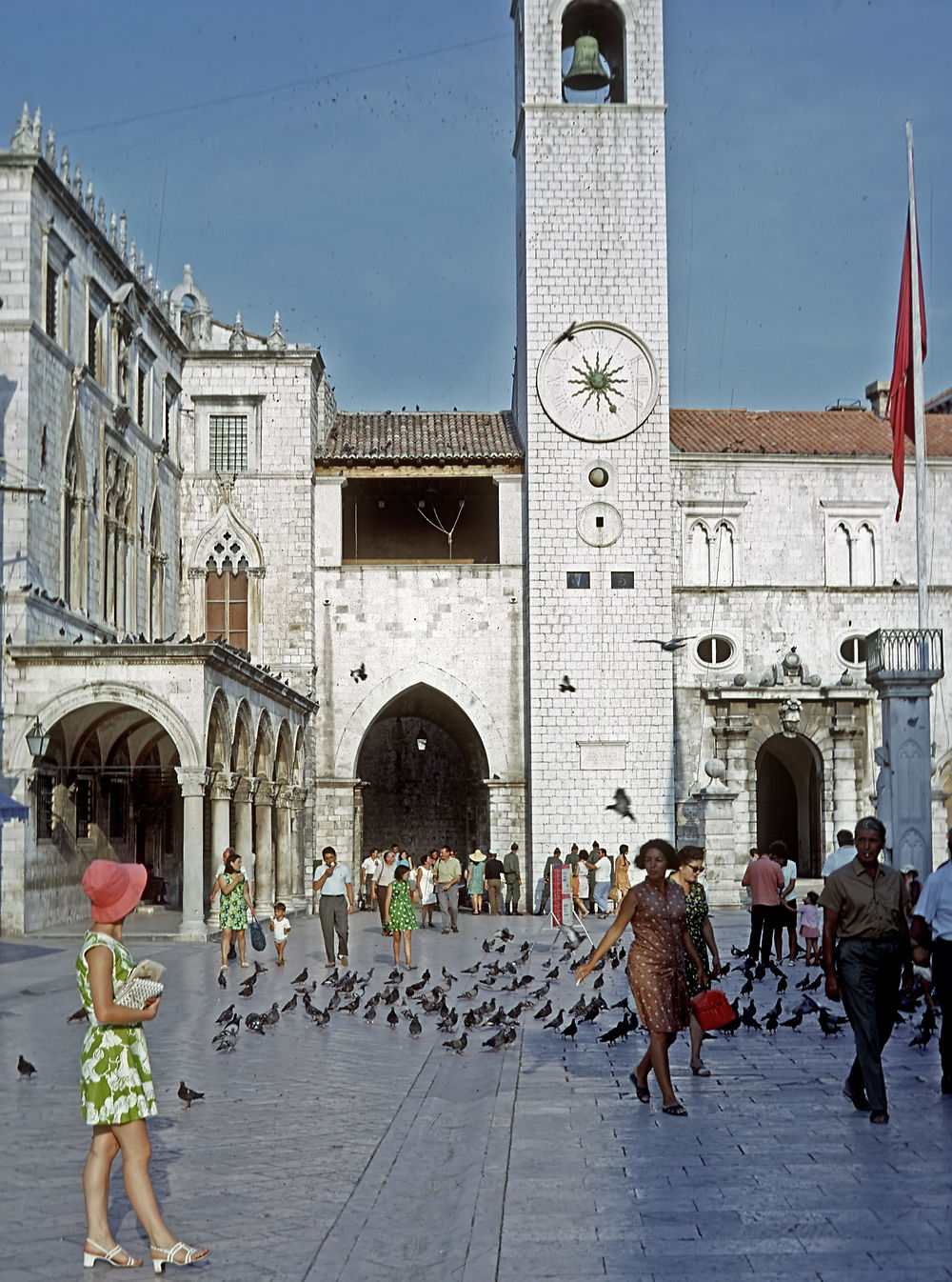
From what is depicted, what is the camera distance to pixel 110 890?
6.44 meters

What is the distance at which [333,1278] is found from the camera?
6.48 m

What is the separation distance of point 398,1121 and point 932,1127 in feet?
10.4

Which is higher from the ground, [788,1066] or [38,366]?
[38,366]

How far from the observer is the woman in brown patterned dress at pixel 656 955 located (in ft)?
31.7

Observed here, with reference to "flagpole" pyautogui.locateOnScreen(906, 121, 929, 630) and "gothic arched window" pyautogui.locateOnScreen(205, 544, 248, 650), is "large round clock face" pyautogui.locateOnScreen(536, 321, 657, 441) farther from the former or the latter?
"flagpole" pyautogui.locateOnScreen(906, 121, 929, 630)

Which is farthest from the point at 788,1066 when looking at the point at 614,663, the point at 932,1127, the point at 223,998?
the point at 614,663

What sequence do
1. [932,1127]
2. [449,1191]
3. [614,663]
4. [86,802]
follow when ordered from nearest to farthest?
[449,1191] → [932,1127] → [86,802] → [614,663]

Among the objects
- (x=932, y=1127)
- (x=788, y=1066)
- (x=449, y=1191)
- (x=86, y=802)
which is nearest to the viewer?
(x=449, y=1191)

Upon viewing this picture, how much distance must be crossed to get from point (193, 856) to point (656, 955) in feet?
53.2

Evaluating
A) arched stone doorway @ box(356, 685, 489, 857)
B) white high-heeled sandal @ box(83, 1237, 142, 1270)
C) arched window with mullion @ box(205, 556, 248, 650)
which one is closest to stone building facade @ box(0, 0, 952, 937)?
arched window with mullion @ box(205, 556, 248, 650)

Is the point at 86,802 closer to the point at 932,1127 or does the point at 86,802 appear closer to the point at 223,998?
the point at 223,998

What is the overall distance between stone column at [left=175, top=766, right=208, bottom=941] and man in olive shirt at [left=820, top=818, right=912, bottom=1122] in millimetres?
16522

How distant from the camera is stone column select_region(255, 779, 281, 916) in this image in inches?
1210

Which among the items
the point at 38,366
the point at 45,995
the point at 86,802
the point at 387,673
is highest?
the point at 38,366
